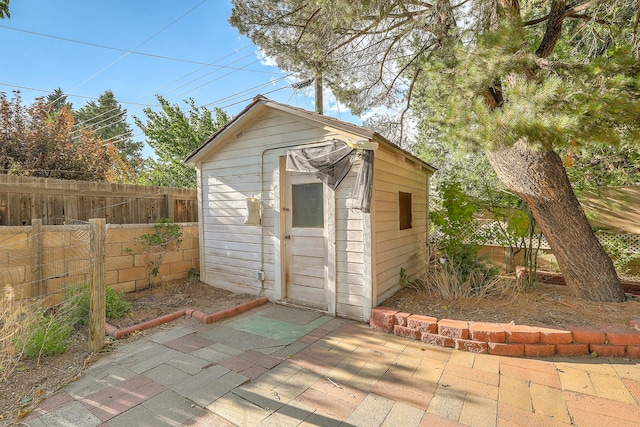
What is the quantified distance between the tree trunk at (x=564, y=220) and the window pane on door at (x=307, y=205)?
2.64 metres

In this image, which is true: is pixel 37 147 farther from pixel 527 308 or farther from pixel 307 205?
pixel 527 308

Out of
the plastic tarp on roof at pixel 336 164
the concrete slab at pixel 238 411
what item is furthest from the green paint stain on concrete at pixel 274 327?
the plastic tarp on roof at pixel 336 164

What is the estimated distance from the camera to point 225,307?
166 inches

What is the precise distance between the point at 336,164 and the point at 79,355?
3479 mm

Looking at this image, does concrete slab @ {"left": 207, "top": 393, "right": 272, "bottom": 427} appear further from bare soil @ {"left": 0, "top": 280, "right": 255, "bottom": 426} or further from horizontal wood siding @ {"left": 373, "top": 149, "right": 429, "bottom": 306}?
horizontal wood siding @ {"left": 373, "top": 149, "right": 429, "bottom": 306}

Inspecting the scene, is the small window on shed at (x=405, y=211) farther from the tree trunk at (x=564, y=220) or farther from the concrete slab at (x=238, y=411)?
the concrete slab at (x=238, y=411)

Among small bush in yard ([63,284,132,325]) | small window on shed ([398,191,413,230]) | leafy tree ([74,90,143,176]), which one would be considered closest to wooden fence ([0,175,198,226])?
small bush in yard ([63,284,132,325])

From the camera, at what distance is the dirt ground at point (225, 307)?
235 cm

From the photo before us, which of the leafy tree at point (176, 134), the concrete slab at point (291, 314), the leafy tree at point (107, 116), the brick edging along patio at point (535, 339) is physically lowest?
the concrete slab at point (291, 314)

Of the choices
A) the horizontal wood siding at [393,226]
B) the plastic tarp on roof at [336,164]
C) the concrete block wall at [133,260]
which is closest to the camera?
the plastic tarp on roof at [336,164]

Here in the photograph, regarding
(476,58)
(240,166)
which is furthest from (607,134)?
(240,166)

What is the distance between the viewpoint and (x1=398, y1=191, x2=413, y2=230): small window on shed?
479cm

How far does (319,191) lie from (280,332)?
194 centimetres

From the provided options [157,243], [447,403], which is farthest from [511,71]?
[157,243]
